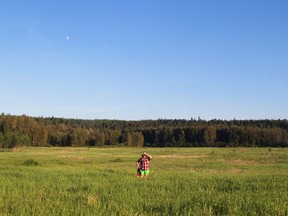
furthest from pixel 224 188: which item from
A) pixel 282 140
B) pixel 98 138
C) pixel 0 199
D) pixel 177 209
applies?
pixel 98 138

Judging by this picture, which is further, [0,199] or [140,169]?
[140,169]

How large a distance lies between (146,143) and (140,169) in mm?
166458

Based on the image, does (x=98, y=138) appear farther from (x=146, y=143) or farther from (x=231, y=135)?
(x=231, y=135)

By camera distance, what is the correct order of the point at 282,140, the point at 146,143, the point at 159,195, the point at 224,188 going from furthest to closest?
the point at 146,143, the point at 282,140, the point at 224,188, the point at 159,195

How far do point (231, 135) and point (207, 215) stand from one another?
543 feet

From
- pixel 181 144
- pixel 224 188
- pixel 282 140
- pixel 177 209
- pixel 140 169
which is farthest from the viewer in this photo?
pixel 181 144

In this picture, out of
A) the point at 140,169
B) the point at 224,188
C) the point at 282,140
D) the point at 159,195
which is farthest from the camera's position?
the point at 282,140

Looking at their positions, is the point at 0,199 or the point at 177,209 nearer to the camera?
the point at 177,209

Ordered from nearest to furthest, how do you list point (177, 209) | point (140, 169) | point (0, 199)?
point (177, 209)
point (0, 199)
point (140, 169)

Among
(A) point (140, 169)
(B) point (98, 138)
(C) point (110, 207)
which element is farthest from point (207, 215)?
(B) point (98, 138)

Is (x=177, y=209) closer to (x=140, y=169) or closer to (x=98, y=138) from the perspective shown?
(x=140, y=169)

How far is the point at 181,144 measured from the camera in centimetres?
17638

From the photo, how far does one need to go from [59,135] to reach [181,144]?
49.8 meters

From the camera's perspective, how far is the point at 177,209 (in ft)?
40.6
